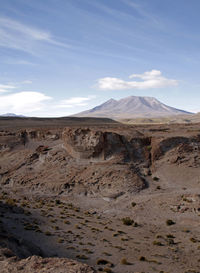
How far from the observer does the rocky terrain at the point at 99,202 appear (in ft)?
50.1

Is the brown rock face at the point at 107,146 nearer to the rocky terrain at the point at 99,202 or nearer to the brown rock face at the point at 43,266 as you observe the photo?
the rocky terrain at the point at 99,202

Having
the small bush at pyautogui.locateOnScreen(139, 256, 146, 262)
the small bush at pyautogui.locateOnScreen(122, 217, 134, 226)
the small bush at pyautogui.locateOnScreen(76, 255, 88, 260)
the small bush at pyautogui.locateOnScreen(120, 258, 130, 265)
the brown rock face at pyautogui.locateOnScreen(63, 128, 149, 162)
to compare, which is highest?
the brown rock face at pyautogui.locateOnScreen(63, 128, 149, 162)

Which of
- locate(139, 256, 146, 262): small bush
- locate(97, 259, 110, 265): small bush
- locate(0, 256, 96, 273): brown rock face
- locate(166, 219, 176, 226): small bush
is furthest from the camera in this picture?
locate(166, 219, 176, 226): small bush

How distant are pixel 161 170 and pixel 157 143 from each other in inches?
147

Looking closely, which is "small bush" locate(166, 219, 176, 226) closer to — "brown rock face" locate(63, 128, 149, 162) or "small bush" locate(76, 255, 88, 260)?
"small bush" locate(76, 255, 88, 260)

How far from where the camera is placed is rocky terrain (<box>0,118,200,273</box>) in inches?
601

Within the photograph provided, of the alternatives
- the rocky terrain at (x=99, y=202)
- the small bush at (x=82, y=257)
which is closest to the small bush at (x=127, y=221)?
the rocky terrain at (x=99, y=202)

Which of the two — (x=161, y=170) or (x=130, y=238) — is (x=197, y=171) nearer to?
(x=161, y=170)

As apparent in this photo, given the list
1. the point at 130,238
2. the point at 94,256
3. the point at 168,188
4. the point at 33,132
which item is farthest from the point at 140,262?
the point at 33,132

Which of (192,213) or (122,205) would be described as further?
(122,205)

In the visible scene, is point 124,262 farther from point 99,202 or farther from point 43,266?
point 99,202

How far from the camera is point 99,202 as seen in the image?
2831 cm

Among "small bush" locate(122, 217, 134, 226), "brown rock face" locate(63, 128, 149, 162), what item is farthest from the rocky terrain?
"brown rock face" locate(63, 128, 149, 162)

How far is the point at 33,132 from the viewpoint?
4469 cm
